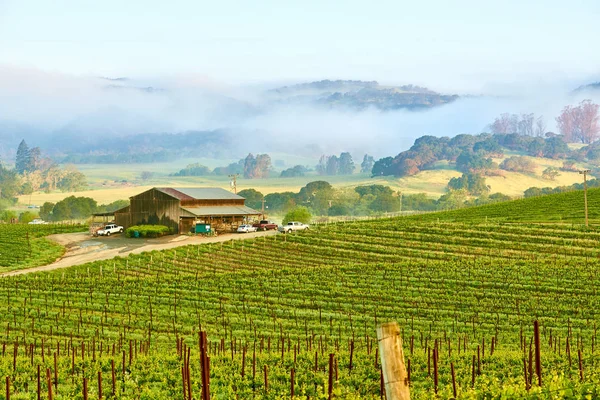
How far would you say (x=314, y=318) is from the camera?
4291 cm

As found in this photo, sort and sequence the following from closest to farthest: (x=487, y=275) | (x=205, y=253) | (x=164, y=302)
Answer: (x=164, y=302) < (x=487, y=275) < (x=205, y=253)

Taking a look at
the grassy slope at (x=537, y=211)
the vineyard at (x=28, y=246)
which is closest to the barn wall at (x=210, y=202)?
the vineyard at (x=28, y=246)

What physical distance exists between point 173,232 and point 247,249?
64.1 ft

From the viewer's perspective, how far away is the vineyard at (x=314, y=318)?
22562mm

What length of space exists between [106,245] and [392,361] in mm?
75278

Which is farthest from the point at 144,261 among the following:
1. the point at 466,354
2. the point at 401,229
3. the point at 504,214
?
the point at 504,214

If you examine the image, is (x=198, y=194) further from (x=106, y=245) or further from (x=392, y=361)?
(x=392, y=361)

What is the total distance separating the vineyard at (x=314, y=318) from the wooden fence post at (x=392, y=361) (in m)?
3.35

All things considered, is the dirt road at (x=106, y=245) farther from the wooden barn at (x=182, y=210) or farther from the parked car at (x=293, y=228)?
the wooden barn at (x=182, y=210)

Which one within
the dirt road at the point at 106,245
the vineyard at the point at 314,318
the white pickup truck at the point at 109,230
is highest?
the white pickup truck at the point at 109,230

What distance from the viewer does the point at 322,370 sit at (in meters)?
25.3

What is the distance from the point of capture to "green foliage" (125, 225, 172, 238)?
88375 mm

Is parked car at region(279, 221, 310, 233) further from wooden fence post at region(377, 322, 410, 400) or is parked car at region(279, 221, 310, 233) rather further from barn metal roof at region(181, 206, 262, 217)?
wooden fence post at region(377, 322, 410, 400)

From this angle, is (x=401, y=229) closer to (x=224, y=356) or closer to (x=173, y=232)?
(x=173, y=232)
